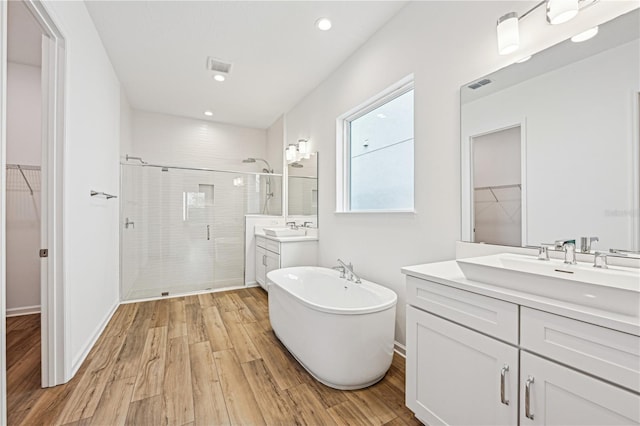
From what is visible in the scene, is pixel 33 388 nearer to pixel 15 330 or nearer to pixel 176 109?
pixel 15 330

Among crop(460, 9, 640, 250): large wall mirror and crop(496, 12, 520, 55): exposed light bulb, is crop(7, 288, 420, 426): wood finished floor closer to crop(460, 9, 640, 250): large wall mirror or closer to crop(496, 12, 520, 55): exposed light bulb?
crop(460, 9, 640, 250): large wall mirror

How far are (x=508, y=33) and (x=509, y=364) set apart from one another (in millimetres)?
1540

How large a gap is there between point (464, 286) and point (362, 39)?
2.33m

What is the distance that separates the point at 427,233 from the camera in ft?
6.27

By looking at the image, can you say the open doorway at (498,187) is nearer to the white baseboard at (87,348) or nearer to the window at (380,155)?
the window at (380,155)

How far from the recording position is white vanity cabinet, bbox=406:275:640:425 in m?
0.78

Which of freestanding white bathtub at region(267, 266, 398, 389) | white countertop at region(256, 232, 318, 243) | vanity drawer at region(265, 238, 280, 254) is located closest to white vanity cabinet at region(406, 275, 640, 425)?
freestanding white bathtub at region(267, 266, 398, 389)

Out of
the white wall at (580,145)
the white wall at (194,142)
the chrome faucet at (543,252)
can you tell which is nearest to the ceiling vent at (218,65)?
the white wall at (194,142)

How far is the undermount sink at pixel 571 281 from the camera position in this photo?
2.58 feet

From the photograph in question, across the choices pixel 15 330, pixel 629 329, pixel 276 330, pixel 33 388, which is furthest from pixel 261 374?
pixel 15 330

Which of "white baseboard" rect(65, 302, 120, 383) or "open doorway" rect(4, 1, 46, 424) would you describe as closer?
"white baseboard" rect(65, 302, 120, 383)

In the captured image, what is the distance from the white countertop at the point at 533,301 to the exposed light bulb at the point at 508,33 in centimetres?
117

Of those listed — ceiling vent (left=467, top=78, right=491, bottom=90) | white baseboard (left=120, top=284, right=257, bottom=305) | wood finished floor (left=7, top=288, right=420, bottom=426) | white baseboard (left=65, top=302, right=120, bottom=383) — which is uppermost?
ceiling vent (left=467, top=78, right=491, bottom=90)

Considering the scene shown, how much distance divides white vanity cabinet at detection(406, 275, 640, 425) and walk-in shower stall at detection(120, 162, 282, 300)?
3.11 m
